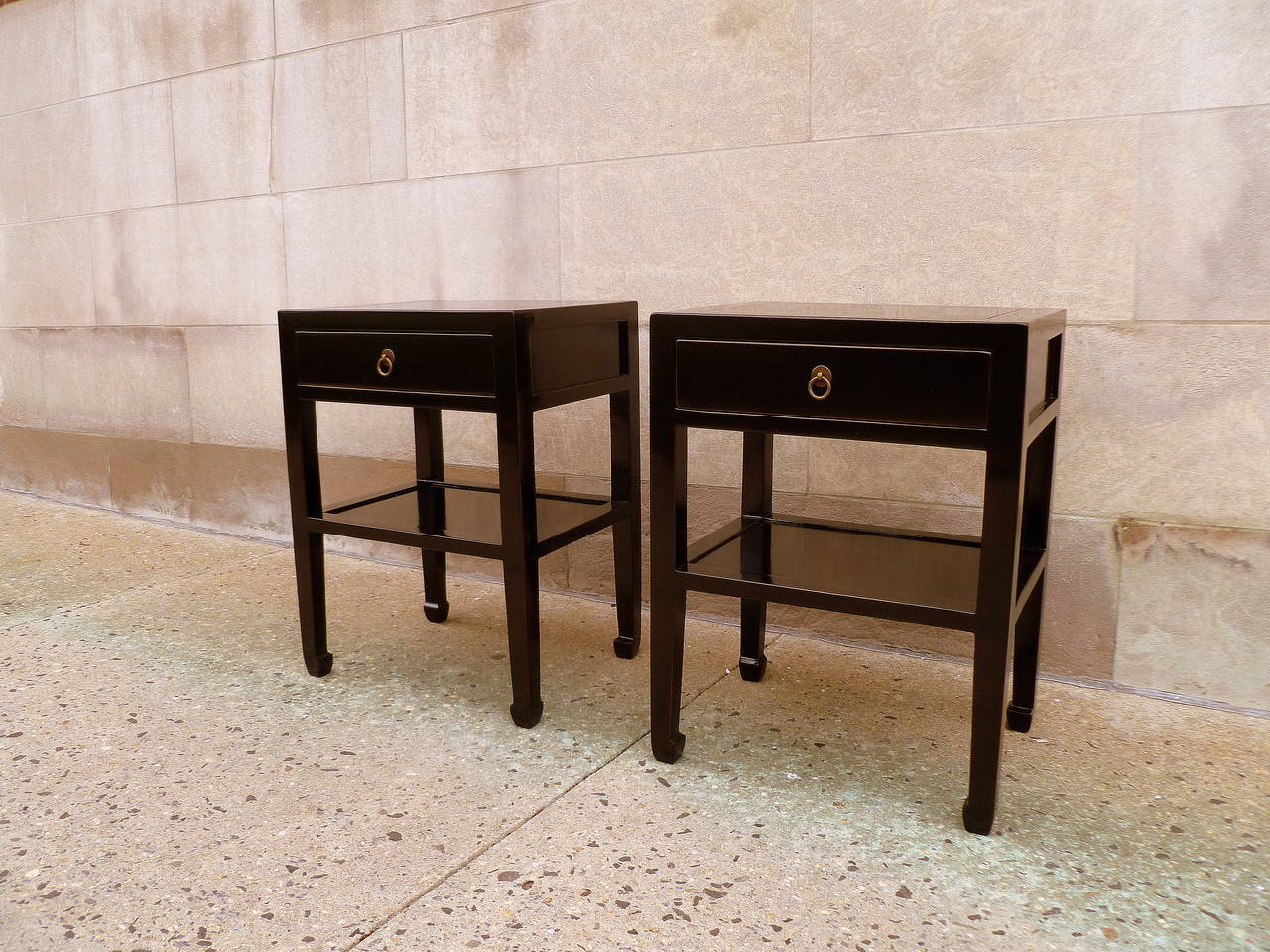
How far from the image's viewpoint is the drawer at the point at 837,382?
4.84 feet

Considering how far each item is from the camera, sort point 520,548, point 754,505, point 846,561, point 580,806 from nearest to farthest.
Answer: point 580,806 → point 846,561 → point 520,548 → point 754,505

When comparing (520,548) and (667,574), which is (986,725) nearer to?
(667,574)

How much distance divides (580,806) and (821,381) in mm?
811

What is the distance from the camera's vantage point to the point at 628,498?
2.30 meters

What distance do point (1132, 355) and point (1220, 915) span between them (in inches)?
42.1

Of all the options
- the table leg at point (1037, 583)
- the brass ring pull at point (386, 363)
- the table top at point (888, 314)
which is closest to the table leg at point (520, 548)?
the brass ring pull at point (386, 363)

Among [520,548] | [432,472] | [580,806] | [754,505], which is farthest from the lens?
[432,472]

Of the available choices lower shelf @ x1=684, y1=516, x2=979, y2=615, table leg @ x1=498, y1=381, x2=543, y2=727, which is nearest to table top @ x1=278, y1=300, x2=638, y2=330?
table leg @ x1=498, y1=381, x2=543, y2=727

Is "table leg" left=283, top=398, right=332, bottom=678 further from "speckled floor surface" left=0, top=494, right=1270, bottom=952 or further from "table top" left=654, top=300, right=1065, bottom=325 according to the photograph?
"table top" left=654, top=300, right=1065, bottom=325

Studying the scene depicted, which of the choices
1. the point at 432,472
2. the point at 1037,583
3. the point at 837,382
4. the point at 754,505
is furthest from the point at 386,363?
the point at 1037,583

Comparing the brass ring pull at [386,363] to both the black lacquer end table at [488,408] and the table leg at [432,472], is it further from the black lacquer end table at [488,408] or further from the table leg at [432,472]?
the table leg at [432,472]

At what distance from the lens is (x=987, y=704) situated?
5.12 ft

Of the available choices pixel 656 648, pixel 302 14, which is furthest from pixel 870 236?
pixel 302 14

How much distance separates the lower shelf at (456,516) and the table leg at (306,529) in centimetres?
6
